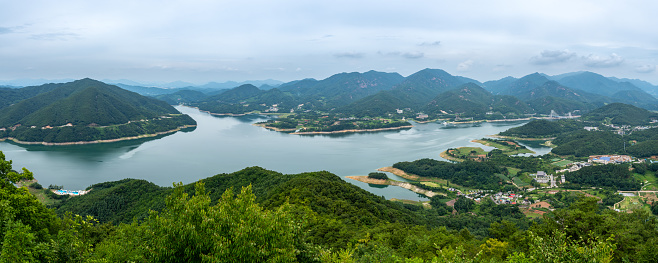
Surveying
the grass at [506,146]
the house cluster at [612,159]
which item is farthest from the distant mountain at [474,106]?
the house cluster at [612,159]

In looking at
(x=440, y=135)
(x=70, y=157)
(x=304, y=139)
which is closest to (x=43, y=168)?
(x=70, y=157)

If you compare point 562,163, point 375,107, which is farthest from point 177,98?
point 562,163

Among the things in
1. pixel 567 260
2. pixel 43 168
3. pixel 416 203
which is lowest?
pixel 416 203

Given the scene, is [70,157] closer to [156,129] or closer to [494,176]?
[156,129]

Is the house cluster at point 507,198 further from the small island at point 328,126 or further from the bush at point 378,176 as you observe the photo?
the small island at point 328,126

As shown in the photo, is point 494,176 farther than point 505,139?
No

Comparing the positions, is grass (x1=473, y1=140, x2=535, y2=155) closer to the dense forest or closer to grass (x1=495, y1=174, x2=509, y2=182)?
grass (x1=495, y1=174, x2=509, y2=182)

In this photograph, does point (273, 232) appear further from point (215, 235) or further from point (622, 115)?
point (622, 115)

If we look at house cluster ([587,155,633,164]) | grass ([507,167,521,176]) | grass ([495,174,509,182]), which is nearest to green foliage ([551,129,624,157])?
house cluster ([587,155,633,164])
